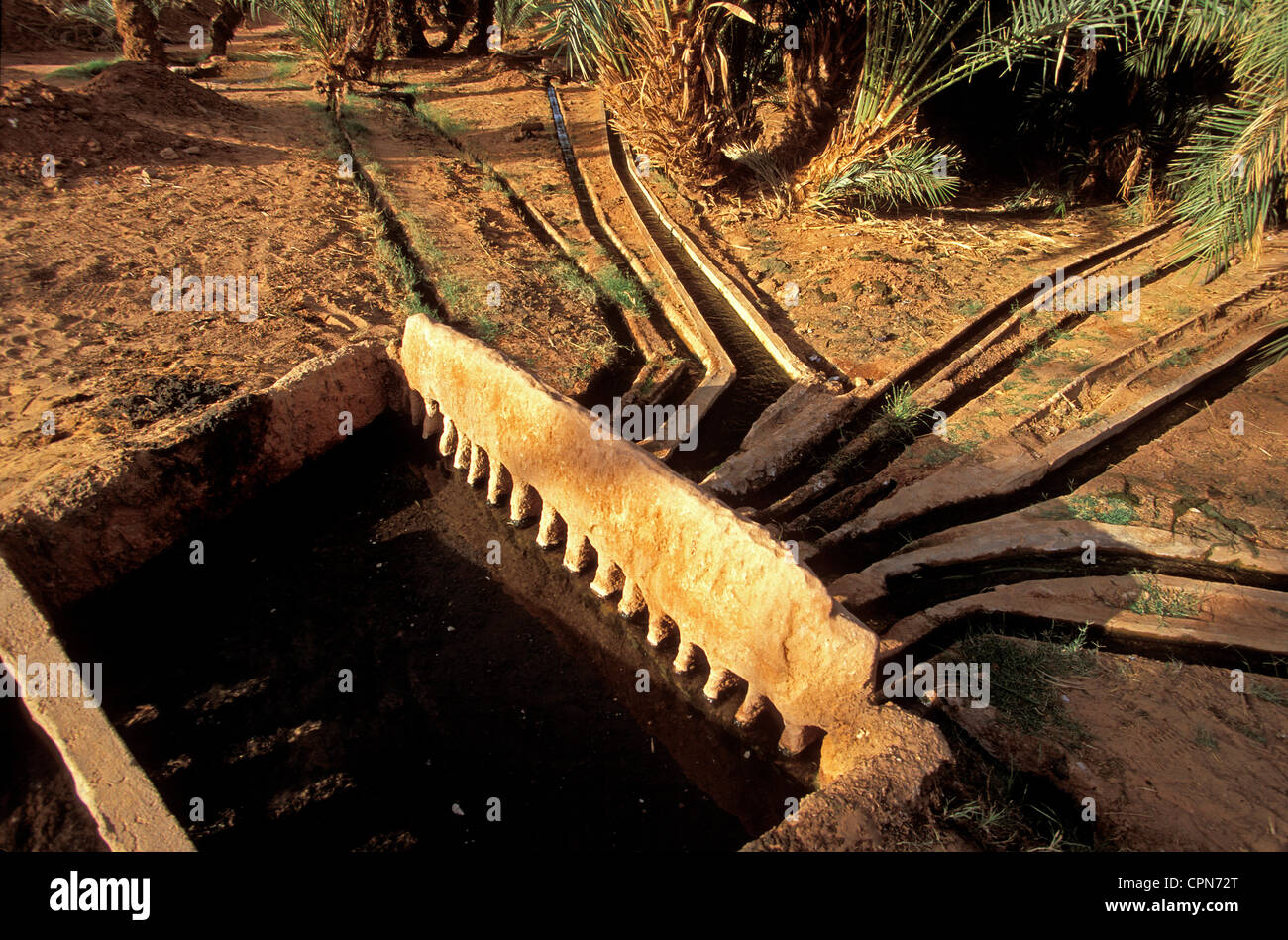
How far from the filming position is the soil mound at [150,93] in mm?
9859

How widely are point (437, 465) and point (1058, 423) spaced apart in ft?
15.1

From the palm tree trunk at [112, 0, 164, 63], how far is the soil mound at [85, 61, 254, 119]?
3246 millimetres

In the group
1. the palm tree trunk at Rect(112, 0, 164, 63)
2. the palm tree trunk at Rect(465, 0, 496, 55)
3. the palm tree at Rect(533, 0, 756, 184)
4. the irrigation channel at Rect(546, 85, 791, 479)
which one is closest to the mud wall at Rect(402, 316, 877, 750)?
the irrigation channel at Rect(546, 85, 791, 479)

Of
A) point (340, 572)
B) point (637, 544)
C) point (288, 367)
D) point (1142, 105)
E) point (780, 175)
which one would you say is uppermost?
point (1142, 105)

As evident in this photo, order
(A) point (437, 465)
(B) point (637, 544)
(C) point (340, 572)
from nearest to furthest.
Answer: (B) point (637, 544)
(C) point (340, 572)
(A) point (437, 465)

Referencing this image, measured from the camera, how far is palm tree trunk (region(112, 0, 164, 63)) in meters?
12.9

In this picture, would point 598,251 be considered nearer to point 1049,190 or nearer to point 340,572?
point 340,572

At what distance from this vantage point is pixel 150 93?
401 inches

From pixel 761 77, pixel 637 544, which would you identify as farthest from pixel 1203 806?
pixel 761 77

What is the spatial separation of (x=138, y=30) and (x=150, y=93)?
425cm

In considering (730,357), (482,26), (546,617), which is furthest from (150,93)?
(546,617)

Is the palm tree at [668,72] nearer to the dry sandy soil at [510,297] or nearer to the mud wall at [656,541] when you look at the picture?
the dry sandy soil at [510,297]

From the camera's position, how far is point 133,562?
4.20m

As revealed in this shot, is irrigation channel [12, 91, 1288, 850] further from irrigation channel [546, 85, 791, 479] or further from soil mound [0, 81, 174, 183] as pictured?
soil mound [0, 81, 174, 183]
